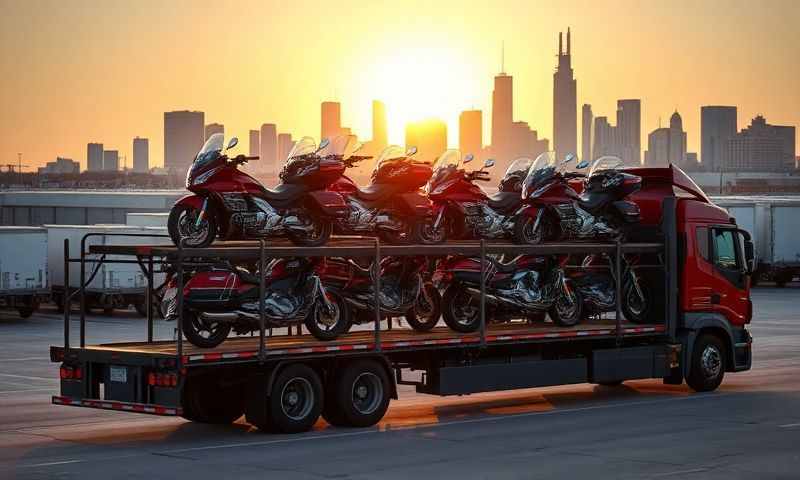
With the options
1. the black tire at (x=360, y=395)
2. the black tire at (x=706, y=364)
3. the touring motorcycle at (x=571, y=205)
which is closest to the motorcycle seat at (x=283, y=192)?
the black tire at (x=360, y=395)

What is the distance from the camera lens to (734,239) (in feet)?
77.1

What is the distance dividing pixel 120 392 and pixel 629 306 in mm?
8933

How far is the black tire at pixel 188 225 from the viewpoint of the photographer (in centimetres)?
1789

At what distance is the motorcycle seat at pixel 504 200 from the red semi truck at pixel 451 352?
1.45 m

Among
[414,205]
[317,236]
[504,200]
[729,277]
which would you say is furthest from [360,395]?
[729,277]

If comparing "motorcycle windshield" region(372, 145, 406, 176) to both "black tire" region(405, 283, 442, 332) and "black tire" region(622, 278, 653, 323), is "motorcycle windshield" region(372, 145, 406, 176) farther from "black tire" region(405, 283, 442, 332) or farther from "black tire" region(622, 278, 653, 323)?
"black tire" region(622, 278, 653, 323)

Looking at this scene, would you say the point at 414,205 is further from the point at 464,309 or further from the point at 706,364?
the point at 706,364

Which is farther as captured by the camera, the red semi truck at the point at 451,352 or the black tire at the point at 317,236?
the black tire at the point at 317,236

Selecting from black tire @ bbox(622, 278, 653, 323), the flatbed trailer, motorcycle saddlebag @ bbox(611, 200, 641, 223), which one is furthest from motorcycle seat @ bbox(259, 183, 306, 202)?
black tire @ bbox(622, 278, 653, 323)

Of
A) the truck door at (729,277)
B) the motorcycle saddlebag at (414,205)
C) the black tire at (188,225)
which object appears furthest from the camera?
the truck door at (729,277)

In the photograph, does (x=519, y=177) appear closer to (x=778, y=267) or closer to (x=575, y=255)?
(x=575, y=255)

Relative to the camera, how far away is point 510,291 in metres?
21.3

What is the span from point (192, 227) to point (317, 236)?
1.89 m

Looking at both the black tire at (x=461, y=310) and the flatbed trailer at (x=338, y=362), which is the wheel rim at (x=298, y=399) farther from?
the black tire at (x=461, y=310)
